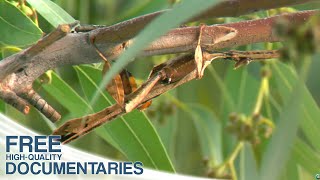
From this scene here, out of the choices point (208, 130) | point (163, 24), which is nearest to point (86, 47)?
point (163, 24)

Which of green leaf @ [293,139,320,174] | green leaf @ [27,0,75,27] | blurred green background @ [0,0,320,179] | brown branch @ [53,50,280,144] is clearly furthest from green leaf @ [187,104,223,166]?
brown branch @ [53,50,280,144]

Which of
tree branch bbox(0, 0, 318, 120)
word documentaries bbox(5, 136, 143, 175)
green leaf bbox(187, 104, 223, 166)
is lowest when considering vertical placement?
word documentaries bbox(5, 136, 143, 175)

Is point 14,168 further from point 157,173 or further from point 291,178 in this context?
point 291,178

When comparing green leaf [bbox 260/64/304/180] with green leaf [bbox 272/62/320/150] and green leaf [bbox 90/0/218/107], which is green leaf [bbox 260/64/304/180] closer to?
green leaf [bbox 90/0/218/107]

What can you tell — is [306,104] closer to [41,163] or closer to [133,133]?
[133,133]

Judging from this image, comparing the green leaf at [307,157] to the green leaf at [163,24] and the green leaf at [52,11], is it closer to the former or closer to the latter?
the green leaf at [52,11]

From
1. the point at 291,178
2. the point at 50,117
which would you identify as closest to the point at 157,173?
the point at 50,117
